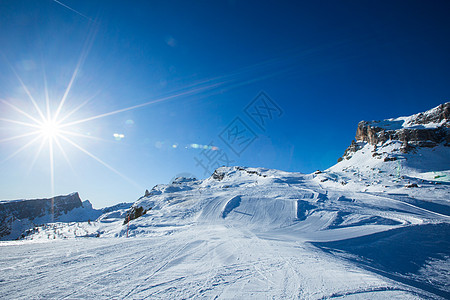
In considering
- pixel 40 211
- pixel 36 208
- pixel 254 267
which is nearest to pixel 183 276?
pixel 254 267

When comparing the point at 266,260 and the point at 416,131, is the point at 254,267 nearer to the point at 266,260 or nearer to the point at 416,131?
the point at 266,260

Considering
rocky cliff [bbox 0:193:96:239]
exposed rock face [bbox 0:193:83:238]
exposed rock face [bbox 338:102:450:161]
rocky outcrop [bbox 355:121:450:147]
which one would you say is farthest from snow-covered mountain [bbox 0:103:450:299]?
exposed rock face [bbox 0:193:83:238]

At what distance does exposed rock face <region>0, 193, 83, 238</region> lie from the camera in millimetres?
131100

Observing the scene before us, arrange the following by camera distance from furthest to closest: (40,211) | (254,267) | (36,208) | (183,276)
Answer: (40,211) < (36,208) < (254,267) < (183,276)

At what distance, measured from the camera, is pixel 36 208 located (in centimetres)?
14925

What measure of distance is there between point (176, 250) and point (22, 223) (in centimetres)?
18437

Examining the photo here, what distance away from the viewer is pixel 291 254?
5852 mm

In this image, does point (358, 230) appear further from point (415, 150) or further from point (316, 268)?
point (415, 150)

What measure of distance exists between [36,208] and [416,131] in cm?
25117

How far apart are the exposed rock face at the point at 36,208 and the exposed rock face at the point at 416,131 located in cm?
21439

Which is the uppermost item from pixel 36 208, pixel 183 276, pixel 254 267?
pixel 36 208

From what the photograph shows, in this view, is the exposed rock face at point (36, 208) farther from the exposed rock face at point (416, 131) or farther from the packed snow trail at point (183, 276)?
the exposed rock face at point (416, 131)

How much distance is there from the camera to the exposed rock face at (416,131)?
51.7 m

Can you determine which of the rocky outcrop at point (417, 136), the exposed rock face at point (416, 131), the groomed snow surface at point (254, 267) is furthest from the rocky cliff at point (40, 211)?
the rocky outcrop at point (417, 136)
